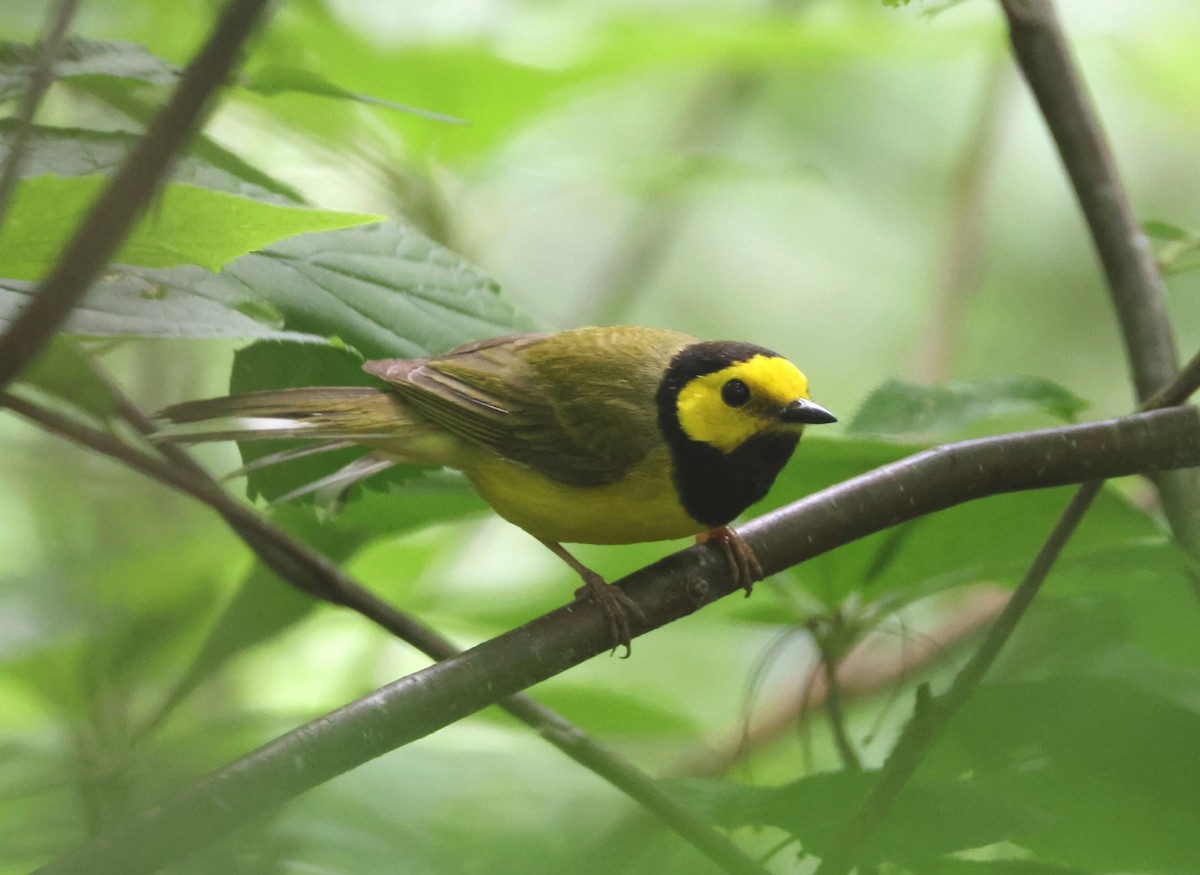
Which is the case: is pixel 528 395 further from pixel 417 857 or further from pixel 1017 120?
pixel 1017 120

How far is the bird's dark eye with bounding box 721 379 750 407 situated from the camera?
2176 millimetres

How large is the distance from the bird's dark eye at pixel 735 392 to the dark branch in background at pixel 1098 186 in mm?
658

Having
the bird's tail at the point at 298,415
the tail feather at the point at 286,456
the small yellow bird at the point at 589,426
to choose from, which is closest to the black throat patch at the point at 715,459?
the small yellow bird at the point at 589,426

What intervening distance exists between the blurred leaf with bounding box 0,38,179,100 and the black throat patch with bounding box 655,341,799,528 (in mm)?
1108

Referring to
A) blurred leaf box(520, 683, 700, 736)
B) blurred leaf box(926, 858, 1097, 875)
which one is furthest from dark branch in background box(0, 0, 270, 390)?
blurred leaf box(520, 683, 700, 736)

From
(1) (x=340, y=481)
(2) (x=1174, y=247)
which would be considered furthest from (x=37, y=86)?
(2) (x=1174, y=247)

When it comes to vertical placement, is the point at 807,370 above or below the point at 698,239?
below

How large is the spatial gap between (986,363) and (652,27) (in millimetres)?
3443

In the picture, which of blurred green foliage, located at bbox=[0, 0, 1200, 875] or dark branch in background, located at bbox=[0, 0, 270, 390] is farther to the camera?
blurred green foliage, located at bbox=[0, 0, 1200, 875]

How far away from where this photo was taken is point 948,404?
1771 mm

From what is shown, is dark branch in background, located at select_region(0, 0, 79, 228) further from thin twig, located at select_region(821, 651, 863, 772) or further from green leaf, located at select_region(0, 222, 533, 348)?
thin twig, located at select_region(821, 651, 863, 772)

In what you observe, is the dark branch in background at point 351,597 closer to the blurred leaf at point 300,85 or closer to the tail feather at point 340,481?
the tail feather at point 340,481

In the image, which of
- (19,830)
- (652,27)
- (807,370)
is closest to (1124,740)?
(19,830)

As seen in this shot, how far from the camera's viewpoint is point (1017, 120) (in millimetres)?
6562
